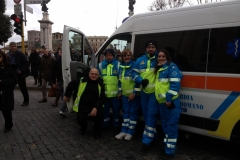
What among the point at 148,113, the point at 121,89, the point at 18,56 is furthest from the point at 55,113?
the point at 148,113

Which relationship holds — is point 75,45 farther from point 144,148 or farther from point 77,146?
point 144,148

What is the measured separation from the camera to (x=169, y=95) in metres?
3.49

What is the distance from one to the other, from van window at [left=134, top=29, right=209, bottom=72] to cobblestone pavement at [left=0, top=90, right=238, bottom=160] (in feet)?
4.66

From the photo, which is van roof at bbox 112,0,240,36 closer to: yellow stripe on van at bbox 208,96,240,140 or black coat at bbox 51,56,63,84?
yellow stripe on van at bbox 208,96,240,140

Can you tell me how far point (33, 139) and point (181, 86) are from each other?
2903 mm

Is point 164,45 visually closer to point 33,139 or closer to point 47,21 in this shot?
point 33,139

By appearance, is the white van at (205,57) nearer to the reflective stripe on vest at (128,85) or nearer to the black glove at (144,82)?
the black glove at (144,82)

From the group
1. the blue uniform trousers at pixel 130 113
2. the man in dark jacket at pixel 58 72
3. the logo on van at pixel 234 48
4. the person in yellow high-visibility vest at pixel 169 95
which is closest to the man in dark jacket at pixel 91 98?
the blue uniform trousers at pixel 130 113

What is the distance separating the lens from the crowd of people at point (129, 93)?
142 inches

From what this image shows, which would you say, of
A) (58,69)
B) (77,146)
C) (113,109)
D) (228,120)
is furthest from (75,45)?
(228,120)

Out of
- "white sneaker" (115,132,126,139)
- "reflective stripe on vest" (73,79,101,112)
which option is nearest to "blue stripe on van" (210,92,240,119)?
"white sneaker" (115,132,126,139)

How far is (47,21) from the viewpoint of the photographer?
3222cm

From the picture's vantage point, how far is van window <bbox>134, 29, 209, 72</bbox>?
3.67m

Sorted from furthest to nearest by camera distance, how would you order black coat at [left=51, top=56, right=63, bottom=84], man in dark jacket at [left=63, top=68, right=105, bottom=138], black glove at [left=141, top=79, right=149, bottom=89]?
black coat at [left=51, top=56, right=63, bottom=84] < man in dark jacket at [left=63, top=68, right=105, bottom=138] < black glove at [left=141, top=79, right=149, bottom=89]
